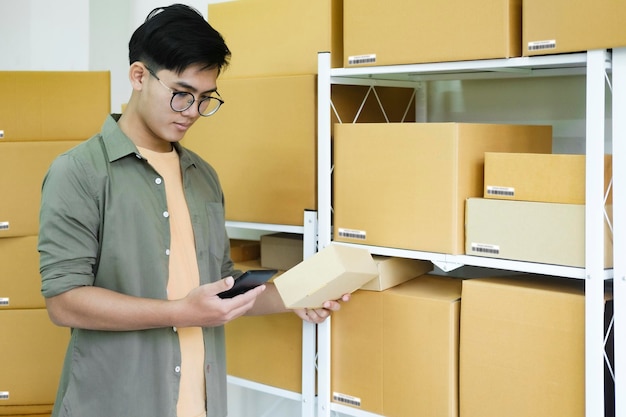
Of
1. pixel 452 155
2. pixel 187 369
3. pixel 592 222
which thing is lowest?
pixel 187 369

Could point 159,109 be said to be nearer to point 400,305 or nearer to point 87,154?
point 87,154

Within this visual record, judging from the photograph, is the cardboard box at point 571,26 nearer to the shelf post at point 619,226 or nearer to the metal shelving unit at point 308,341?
the shelf post at point 619,226

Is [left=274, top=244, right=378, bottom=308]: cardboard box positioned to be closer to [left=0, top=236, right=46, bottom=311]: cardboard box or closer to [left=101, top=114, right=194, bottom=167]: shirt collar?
[left=101, top=114, right=194, bottom=167]: shirt collar

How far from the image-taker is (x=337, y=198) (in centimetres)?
205

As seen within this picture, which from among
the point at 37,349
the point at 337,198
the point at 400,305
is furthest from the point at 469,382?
the point at 37,349

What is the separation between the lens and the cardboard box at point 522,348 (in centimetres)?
164

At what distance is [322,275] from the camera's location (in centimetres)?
179

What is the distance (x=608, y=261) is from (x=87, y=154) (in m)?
1.16

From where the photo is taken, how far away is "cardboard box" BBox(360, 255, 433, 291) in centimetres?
197

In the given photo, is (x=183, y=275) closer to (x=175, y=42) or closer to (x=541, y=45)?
(x=175, y=42)

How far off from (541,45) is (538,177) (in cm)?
29

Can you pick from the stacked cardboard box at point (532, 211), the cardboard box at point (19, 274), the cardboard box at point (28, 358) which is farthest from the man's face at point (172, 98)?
the cardboard box at point (28, 358)

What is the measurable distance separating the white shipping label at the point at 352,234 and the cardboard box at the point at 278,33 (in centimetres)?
47

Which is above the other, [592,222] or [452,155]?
[452,155]
